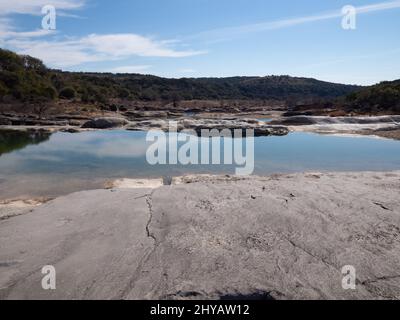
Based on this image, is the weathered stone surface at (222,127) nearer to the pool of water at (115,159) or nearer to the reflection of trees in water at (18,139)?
the pool of water at (115,159)

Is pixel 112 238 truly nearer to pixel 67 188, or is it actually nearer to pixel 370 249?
pixel 370 249

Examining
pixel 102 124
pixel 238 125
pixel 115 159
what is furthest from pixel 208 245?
pixel 102 124

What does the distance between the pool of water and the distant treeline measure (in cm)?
1445

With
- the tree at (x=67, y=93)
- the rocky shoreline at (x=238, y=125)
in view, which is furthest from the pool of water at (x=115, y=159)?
the tree at (x=67, y=93)

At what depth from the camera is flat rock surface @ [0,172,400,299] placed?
376 centimetres

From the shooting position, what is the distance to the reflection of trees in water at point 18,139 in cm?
1698

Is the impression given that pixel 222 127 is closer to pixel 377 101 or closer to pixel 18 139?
pixel 18 139

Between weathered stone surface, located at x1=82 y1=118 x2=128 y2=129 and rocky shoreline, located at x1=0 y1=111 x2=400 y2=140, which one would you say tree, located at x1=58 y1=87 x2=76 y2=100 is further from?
weathered stone surface, located at x1=82 y1=118 x2=128 y2=129

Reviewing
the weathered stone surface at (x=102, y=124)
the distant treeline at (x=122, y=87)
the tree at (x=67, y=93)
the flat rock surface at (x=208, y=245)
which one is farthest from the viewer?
the tree at (x=67, y=93)

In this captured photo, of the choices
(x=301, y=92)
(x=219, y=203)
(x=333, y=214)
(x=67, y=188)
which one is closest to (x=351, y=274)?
(x=333, y=214)

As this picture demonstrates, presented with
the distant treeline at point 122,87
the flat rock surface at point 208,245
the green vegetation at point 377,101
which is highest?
the distant treeline at point 122,87

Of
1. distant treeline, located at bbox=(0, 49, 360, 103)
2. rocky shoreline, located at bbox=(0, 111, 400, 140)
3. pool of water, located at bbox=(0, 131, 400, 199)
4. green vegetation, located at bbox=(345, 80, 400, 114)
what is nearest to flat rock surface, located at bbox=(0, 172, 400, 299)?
A: pool of water, located at bbox=(0, 131, 400, 199)

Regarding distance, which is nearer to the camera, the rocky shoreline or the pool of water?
the pool of water

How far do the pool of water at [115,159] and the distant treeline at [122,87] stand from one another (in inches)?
569
